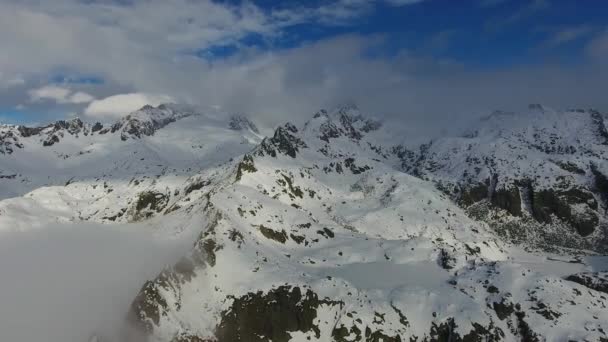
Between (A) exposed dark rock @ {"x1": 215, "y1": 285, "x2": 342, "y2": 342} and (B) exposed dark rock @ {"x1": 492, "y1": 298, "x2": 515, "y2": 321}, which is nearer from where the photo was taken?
(A) exposed dark rock @ {"x1": 215, "y1": 285, "x2": 342, "y2": 342}

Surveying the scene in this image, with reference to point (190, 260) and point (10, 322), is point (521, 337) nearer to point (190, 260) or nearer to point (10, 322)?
point (190, 260)

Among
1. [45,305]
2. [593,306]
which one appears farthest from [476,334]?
[45,305]

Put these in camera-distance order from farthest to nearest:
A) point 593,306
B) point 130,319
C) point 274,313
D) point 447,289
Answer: point 447,289 < point 593,306 < point 274,313 < point 130,319

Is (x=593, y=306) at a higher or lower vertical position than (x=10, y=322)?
higher

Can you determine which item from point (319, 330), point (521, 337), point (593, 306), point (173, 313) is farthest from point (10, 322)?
point (593, 306)

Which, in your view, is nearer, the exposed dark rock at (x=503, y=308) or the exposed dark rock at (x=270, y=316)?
the exposed dark rock at (x=270, y=316)

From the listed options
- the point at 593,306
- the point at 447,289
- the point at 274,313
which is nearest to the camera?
the point at 274,313

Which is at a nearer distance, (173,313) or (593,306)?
(173,313)

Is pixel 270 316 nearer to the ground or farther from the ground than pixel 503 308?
farther from the ground

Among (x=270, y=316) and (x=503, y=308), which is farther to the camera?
(x=503, y=308)
